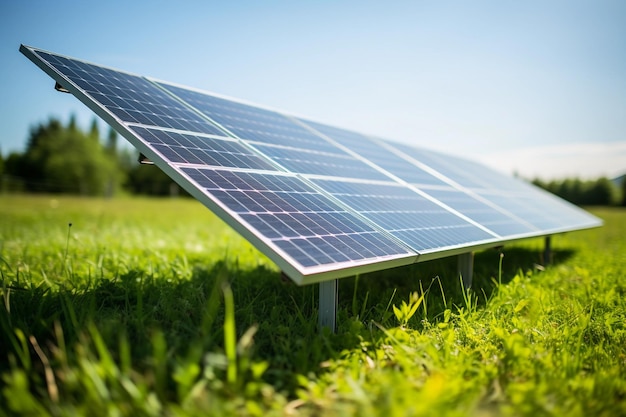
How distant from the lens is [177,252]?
28.6 feet

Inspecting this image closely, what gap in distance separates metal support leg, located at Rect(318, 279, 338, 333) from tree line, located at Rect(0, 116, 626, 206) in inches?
2488

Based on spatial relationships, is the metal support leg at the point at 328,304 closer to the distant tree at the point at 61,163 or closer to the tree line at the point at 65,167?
the tree line at the point at 65,167

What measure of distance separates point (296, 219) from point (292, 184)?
38.9 inches

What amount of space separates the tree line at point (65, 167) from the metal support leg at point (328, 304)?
64920 mm

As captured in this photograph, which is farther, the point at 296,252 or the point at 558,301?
the point at 558,301

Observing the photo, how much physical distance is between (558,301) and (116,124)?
17.6ft

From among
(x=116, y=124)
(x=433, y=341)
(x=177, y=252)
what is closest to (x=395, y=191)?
(x=433, y=341)

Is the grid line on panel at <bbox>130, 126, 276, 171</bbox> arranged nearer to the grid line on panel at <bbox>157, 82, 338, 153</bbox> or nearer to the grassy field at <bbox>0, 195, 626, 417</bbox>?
the grid line on panel at <bbox>157, 82, 338, 153</bbox>

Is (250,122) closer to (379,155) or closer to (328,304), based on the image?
(379,155)

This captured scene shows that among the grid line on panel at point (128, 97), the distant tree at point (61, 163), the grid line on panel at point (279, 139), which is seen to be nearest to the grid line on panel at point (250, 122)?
the grid line on panel at point (279, 139)

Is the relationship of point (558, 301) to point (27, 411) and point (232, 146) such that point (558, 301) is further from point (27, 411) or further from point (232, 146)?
point (27, 411)

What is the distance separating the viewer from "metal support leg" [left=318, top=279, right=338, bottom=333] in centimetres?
416

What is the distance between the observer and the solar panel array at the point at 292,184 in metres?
3.94

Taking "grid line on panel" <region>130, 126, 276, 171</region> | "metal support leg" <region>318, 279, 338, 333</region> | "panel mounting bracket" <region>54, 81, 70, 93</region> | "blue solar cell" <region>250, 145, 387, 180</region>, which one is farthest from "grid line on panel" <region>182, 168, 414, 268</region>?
"panel mounting bracket" <region>54, 81, 70, 93</region>
